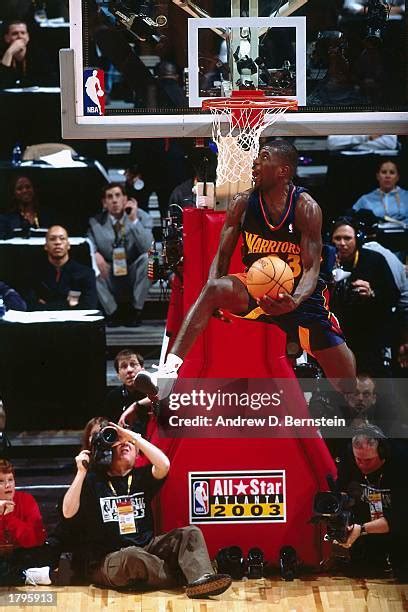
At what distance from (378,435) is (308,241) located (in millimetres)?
1201

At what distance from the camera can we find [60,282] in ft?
24.4

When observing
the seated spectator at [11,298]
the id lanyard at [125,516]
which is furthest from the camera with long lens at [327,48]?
the id lanyard at [125,516]

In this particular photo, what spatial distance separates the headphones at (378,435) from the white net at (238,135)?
157 centimetres

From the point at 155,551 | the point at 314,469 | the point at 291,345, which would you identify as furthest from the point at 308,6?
the point at 155,551

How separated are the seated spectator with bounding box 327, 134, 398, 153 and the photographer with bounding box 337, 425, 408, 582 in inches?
68.3

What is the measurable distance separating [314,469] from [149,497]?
96 cm

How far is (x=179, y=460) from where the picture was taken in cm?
728

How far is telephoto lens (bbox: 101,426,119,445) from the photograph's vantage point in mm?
7219

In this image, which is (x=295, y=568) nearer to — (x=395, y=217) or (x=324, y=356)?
(x=324, y=356)

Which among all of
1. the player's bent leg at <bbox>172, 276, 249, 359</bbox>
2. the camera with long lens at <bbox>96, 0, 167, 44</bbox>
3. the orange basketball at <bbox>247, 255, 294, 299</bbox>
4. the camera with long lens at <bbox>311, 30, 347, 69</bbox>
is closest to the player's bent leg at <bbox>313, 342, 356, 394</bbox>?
the orange basketball at <bbox>247, 255, 294, 299</bbox>

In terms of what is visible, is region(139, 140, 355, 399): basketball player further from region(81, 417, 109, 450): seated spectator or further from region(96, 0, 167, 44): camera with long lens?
region(96, 0, 167, 44): camera with long lens

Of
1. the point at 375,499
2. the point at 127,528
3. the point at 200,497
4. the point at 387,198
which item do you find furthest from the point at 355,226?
the point at 127,528

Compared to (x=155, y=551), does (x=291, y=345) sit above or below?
above

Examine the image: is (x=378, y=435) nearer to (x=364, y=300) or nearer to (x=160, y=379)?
(x=364, y=300)
